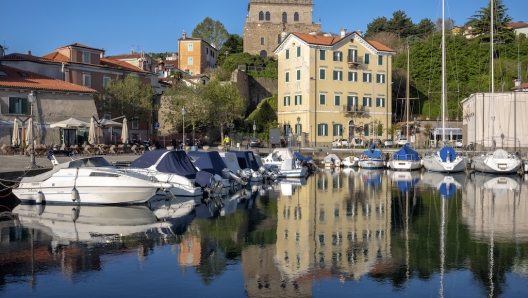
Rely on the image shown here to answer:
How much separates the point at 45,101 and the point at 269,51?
55452mm

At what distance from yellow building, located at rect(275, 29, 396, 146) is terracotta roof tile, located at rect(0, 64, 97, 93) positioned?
1024 inches

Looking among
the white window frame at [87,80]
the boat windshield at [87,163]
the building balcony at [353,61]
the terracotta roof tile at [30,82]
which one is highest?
the building balcony at [353,61]

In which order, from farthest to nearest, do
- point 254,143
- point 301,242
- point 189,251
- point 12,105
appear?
point 254,143 → point 12,105 → point 301,242 → point 189,251

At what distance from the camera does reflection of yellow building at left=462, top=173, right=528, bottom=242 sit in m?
17.2

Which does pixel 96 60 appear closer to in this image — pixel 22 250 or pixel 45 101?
pixel 45 101

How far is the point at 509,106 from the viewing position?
173 ft

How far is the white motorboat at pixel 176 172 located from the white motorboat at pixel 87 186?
1991 mm

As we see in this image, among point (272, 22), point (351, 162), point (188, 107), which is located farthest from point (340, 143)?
point (272, 22)

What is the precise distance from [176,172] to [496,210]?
1425cm

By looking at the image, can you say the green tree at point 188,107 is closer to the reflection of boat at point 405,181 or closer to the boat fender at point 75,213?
the reflection of boat at point 405,181

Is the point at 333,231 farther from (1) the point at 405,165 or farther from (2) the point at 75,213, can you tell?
(1) the point at 405,165

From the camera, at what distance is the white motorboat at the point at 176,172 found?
25.3 meters

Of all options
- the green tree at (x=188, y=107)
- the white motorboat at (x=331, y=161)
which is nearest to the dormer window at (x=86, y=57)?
the green tree at (x=188, y=107)

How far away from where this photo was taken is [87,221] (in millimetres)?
19047
